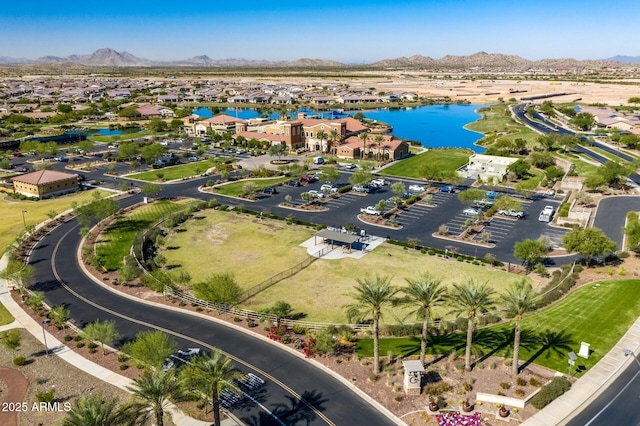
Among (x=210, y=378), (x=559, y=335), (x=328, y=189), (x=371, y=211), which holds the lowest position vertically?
(x=559, y=335)

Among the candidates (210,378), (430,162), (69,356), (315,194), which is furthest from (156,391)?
(430,162)

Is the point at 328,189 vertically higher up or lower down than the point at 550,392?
higher up

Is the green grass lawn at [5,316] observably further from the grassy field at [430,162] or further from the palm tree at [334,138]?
the palm tree at [334,138]

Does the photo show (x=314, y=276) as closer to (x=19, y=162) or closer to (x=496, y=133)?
(x=19, y=162)

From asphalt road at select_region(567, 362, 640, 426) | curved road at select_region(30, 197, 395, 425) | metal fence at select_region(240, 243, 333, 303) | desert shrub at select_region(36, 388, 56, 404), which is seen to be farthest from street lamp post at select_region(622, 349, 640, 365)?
desert shrub at select_region(36, 388, 56, 404)

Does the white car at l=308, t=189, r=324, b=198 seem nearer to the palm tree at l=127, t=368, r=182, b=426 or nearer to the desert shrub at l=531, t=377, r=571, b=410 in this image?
the desert shrub at l=531, t=377, r=571, b=410

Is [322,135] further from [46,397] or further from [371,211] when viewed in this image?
[46,397]

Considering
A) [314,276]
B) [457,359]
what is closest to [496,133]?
[314,276]
